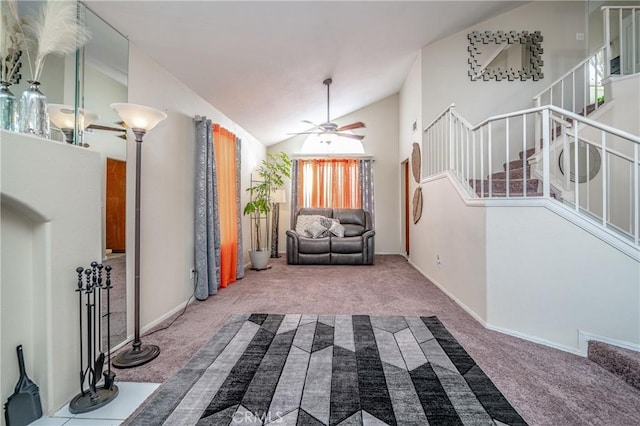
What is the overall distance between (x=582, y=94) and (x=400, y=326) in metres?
4.63

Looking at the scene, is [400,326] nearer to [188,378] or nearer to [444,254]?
[444,254]

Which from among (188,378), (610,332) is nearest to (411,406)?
(188,378)

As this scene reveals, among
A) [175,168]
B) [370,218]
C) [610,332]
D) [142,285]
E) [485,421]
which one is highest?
[175,168]

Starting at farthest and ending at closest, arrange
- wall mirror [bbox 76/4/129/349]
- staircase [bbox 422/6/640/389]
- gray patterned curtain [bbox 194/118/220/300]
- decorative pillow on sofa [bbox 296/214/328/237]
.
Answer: decorative pillow on sofa [bbox 296/214/328/237] → gray patterned curtain [bbox 194/118/220/300] → staircase [bbox 422/6/640/389] → wall mirror [bbox 76/4/129/349]

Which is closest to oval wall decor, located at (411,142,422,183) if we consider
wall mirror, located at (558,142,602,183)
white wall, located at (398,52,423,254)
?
white wall, located at (398,52,423,254)

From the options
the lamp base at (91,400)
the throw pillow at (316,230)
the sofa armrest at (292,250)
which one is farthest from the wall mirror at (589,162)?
the lamp base at (91,400)

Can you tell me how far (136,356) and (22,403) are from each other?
2.13 ft

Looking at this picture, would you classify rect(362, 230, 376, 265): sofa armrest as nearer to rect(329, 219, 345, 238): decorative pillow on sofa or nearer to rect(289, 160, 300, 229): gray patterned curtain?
rect(329, 219, 345, 238): decorative pillow on sofa

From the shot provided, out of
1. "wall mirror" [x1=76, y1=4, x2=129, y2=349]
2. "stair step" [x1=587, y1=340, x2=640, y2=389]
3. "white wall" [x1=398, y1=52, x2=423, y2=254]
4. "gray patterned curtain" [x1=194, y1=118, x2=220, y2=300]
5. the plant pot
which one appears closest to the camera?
"stair step" [x1=587, y1=340, x2=640, y2=389]

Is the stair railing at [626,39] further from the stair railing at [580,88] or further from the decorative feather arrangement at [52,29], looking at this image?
the decorative feather arrangement at [52,29]

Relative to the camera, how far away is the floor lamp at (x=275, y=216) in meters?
6.11

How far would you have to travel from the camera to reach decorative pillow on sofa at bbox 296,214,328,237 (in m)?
5.79

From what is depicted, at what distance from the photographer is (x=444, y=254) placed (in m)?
3.64

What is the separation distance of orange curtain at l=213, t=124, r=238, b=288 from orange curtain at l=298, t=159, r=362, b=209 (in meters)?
2.48
